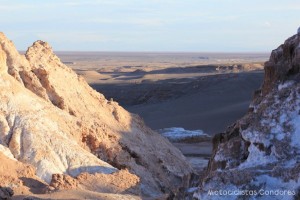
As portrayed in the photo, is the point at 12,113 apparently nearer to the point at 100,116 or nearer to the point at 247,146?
the point at 100,116

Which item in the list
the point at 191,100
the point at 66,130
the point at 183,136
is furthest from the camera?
the point at 191,100

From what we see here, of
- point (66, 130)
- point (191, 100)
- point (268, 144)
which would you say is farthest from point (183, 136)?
point (268, 144)

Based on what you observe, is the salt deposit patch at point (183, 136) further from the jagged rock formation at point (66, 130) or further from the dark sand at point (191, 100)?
the jagged rock formation at point (66, 130)

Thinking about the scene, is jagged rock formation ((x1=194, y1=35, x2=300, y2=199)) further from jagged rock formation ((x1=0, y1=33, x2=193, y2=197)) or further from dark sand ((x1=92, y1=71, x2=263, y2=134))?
dark sand ((x1=92, y1=71, x2=263, y2=134))

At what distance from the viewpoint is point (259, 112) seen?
7930 millimetres

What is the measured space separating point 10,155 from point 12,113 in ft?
3.34

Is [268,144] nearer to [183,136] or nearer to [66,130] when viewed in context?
[66,130]

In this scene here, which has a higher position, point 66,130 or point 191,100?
point 66,130

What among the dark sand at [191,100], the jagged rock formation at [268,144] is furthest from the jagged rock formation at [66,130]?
the dark sand at [191,100]

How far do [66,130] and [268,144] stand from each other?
6.29m

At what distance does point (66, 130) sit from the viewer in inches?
513

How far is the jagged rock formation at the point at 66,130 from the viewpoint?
1213cm

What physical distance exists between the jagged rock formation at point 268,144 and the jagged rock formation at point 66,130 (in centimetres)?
367

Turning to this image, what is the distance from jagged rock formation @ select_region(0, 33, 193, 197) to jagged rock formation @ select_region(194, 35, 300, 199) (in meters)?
3.67
